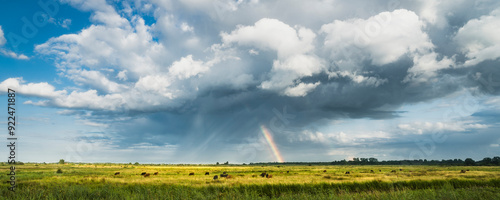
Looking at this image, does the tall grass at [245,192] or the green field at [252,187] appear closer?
the tall grass at [245,192]

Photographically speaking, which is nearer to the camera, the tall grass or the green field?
the tall grass

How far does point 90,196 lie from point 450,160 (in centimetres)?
21924

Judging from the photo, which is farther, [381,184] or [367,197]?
[381,184]

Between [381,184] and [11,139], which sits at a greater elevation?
[11,139]

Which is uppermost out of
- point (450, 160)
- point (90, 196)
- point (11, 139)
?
point (11, 139)

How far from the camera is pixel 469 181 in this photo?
33750 millimetres

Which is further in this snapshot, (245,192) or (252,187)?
(252,187)

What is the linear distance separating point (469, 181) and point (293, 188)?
22.3 meters

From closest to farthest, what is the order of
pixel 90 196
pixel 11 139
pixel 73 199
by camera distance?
pixel 73 199
pixel 90 196
pixel 11 139

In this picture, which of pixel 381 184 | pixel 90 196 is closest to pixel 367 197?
pixel 90 196

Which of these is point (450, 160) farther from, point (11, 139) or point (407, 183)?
point (11, 139)

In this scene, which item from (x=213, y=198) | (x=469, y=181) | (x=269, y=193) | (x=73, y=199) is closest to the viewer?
(x=213, y=198)

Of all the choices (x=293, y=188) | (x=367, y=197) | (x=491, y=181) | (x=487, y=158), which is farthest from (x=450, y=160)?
(x=367, y=197)

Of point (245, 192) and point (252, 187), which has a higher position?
point (245, 192)
